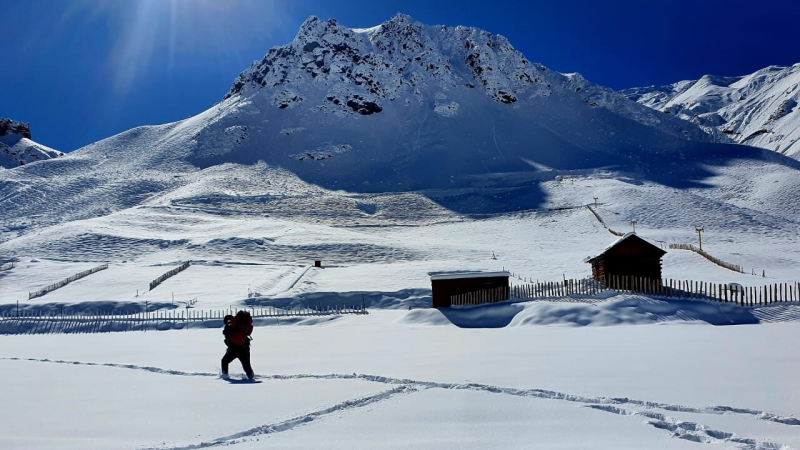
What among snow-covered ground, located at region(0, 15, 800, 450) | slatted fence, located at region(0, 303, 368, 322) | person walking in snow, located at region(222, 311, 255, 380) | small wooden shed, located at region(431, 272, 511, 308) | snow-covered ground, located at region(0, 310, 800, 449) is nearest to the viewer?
snow-covered ground, located at region(0, 310, 800, 449)

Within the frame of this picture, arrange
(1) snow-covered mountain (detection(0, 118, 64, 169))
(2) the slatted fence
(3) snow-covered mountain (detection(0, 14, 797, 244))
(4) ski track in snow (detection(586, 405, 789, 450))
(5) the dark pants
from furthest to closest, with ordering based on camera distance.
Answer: (1) snow-covered mountain (detection(0, 118, 64, 169)) < (3) snow-covered mountain (detection(0, 14, 797, 244)) < (2) the slatted fence < (5) the dark pants < (4) ski track in snow (detection(586, 405, 789, 450))

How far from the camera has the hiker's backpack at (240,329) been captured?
1102cm

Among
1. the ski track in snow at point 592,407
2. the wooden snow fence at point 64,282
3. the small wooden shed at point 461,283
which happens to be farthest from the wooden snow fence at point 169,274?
the ski track in snow at point 592,407

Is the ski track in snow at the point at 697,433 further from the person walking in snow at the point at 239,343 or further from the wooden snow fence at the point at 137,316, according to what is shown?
the wooden snow fence at the point at 137,316

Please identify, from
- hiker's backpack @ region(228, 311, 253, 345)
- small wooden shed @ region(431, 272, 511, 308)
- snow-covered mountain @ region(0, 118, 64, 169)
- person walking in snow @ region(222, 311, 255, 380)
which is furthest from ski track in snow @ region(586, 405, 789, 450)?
snow-covered mountain @ region(0, 118, 64, 169)

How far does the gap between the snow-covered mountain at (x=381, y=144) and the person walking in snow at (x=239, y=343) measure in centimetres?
7046

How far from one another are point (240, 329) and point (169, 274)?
3239 cm

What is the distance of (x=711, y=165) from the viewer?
360ft

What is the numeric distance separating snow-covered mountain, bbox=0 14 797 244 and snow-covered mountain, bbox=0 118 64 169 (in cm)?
5113

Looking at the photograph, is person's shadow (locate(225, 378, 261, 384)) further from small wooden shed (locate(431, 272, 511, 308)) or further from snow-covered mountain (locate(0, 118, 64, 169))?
snow-covered mountain (locate(0, 118, 64, 169))

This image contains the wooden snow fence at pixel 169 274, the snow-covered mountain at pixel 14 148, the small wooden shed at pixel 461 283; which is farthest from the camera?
the snow-covered mountain at pixel 14 148

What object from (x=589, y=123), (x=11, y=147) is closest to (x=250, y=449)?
(x=589, y=123)

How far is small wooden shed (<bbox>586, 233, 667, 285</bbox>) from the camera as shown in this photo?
2773cm

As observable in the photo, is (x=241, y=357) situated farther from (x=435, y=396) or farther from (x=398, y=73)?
(x=398, y=73)
